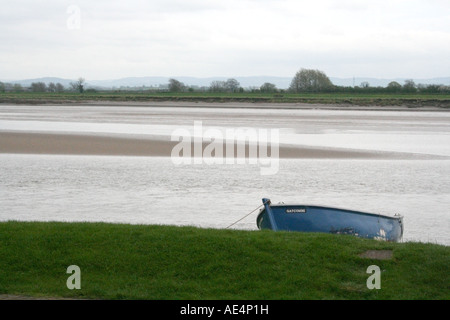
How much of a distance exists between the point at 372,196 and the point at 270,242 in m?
9.88

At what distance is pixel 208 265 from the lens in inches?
324

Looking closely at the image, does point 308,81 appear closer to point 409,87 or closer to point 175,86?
point 409,87

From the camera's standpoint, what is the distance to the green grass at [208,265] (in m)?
7.53

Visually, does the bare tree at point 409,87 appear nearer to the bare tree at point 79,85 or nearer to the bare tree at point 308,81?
the bare tree at point 308,81

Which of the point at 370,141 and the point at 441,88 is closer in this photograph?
the point at 370,141

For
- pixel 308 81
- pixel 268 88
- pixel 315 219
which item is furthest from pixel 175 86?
pixel 315 219

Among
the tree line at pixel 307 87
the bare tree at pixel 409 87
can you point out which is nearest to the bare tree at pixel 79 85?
the tree line at pixel 307 87

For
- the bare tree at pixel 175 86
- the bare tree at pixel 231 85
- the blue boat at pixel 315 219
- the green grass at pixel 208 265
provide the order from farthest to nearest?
1. the bare tree at pixel 175 86
2. the bare tree at pixel 231 85
3. the blue boat at pixel 315 219
4. the green grass at pixel 208 265

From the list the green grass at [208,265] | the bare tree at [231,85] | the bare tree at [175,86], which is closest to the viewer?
the green grass at [208,265]

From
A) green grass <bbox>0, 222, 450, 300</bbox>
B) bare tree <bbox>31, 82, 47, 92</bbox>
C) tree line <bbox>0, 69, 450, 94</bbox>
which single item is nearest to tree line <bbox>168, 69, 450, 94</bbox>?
tree line <bbox>0, 69, 450, 94</bbox>

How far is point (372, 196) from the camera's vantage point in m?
18.2

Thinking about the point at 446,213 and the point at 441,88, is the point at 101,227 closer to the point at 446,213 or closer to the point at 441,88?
the point at 446,213
